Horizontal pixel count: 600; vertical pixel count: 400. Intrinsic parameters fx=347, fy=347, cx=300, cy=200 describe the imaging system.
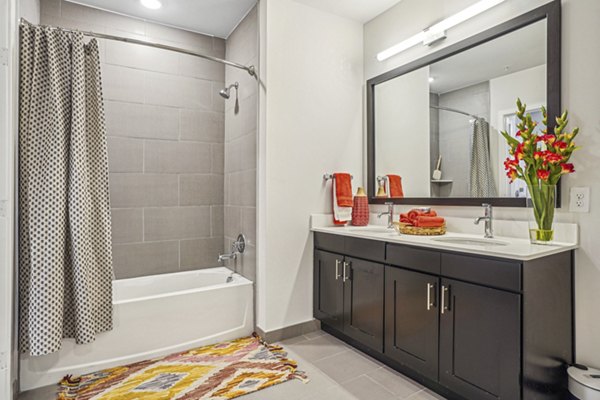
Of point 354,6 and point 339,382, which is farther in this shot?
point 354,6

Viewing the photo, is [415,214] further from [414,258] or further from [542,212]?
[542,212]

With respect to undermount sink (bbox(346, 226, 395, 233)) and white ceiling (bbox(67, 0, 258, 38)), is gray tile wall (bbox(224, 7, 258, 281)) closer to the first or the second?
white ceiling (bbox(67, 0, 258, 38))

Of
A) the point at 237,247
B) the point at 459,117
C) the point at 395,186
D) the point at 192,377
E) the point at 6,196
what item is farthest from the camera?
the point at 237,247

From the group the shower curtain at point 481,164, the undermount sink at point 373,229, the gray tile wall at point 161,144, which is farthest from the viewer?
the gray tile wall at point 161,144

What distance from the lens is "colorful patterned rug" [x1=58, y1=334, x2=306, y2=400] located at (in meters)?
1.90

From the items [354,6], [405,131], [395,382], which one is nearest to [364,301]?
[395,382]

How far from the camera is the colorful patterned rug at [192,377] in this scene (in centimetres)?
190

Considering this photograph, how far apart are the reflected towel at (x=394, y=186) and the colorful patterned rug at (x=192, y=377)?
1470 millimetres

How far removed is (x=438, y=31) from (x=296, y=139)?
1.25 m

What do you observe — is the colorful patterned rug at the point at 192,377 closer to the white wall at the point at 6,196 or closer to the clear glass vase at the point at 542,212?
the white wall at the point at 6,196

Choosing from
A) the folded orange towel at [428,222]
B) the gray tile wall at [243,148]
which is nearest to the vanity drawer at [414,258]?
the folded orange towel at [428,222]

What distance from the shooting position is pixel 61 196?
6.36 feet

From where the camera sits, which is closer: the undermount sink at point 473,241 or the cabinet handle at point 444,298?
the cabinet handle at point 444,298

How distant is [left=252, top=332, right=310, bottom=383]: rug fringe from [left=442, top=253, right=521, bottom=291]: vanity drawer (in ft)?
3.40
